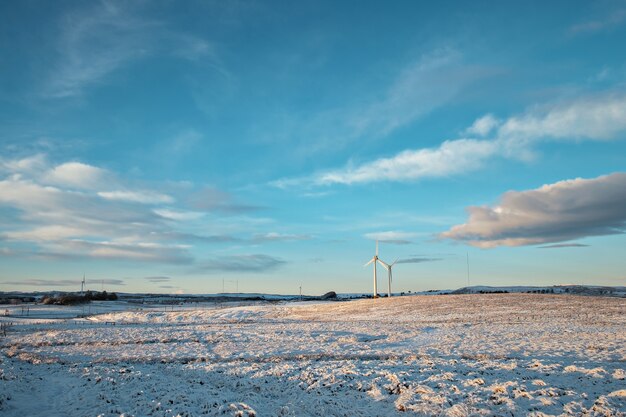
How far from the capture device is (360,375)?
64.4 feet

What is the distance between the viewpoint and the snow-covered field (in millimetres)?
16016

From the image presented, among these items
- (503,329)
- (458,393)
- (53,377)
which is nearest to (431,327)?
(503,329)

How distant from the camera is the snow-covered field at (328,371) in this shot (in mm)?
16016

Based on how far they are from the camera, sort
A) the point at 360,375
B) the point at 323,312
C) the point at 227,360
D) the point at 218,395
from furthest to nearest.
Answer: the point at 323,312 < the point at 227,360 < the point at 360,375 < the point at 218,395

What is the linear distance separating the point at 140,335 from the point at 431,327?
26.3m

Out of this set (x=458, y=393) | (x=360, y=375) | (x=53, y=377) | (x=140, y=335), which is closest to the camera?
(x=458, y=393)

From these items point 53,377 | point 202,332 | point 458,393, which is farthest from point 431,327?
point 53,377

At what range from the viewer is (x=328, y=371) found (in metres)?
20.7

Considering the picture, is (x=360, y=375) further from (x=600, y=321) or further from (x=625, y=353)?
(x=600, y=321)

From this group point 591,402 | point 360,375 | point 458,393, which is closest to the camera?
point 591,402

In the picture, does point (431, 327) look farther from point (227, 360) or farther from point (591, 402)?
point (591, 402)

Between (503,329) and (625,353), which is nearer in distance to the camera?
(625,353)

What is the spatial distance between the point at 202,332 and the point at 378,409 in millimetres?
28132

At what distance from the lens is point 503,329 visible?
3641 cm
